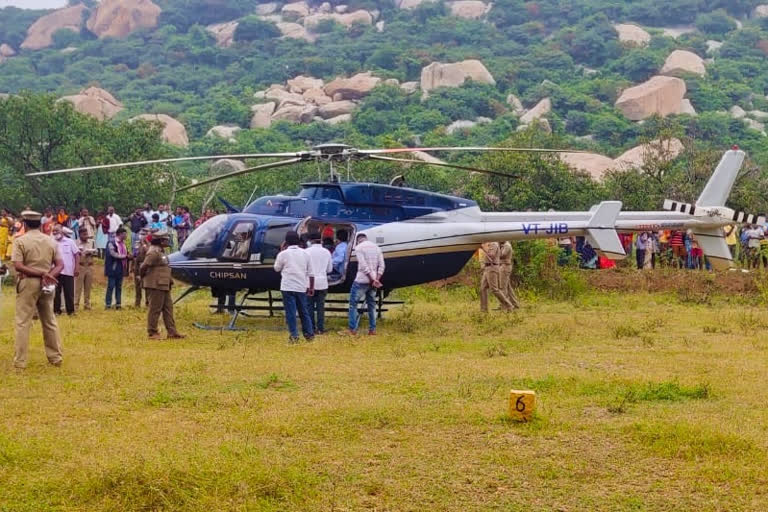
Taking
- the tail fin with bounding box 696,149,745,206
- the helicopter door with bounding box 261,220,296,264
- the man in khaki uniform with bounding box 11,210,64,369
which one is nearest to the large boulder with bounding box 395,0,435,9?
the tail fin with bounding box 696,149,745,206

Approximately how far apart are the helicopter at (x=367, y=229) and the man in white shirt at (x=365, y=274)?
0.76 m

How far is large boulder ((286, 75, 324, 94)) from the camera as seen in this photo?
123m

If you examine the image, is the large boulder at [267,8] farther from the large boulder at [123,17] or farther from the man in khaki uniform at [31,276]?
the man in khaki uniform at [31,276]

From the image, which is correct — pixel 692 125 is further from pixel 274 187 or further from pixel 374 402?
pixel 374 402

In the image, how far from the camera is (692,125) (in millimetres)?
97250

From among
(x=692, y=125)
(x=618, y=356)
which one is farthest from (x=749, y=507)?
(x=692, y=125)

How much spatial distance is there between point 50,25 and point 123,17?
58.4 ft

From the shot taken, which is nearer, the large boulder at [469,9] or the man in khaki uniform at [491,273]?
the man in khaki uniform at [491,273]

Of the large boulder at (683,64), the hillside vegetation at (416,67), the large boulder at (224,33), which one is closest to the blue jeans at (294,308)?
the hillside vegetation at (416,67)

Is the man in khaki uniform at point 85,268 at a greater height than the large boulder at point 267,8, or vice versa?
the large boulder at point 267,8

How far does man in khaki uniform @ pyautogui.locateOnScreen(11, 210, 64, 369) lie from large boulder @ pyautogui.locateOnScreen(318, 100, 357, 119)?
3842 inches

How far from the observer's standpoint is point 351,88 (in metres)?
116

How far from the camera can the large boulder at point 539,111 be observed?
10594cm

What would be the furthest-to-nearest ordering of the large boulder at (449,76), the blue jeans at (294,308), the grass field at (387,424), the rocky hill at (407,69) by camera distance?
1. the large boulder at (449,76)
2. the rocky hill at (407,69)
3. the blue jeans at (294,308)
4. the grass field at (387,424)
